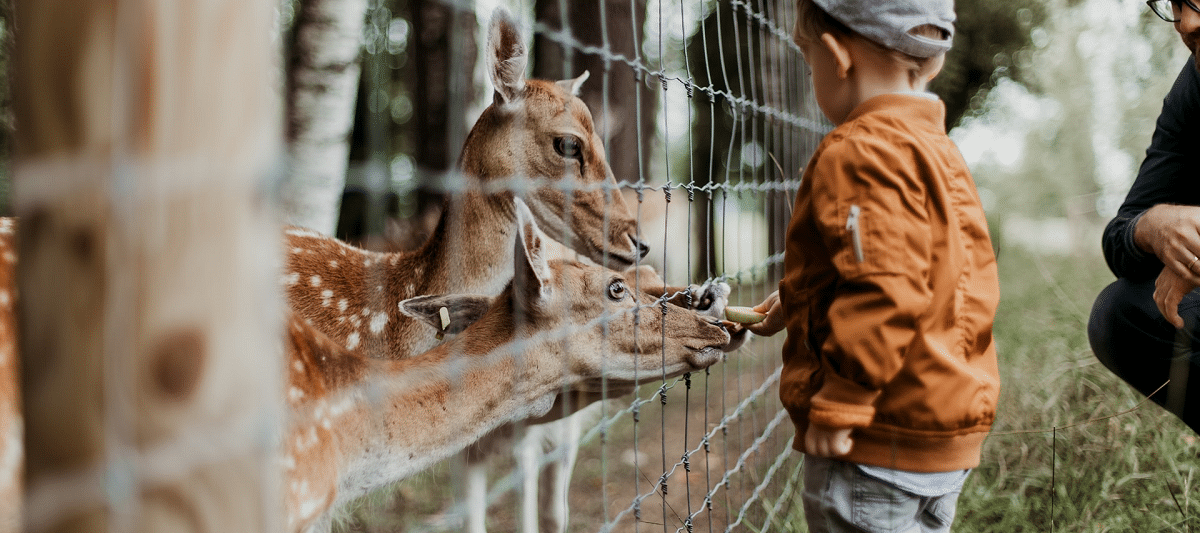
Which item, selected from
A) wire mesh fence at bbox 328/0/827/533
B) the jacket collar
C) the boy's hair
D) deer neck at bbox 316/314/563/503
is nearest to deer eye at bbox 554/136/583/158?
wire mesh fence at bbox 328/0/827/533

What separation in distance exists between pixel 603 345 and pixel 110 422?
75.4 inches

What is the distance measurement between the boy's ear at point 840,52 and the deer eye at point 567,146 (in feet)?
4.84

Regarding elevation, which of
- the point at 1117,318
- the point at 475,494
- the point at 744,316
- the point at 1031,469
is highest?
the point at 744,316

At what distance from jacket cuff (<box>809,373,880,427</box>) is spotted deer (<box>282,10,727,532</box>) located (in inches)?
61.3

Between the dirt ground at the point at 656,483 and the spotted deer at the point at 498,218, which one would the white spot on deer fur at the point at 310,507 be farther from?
the spotted deer at the point at 498,218

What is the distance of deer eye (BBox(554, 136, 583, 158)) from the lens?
332cm

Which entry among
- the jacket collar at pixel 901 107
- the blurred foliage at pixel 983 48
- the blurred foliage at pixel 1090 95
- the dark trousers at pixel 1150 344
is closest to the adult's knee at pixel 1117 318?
the dark trousers at pixel 1150 344

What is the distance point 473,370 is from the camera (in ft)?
8.46

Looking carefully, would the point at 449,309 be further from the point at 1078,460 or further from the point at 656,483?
the point at 1078,460

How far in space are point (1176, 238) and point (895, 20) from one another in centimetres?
123

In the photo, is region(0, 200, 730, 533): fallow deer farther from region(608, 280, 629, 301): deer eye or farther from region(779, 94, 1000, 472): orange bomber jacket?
region(779, 94, 1000, 472): orange bomber jacket

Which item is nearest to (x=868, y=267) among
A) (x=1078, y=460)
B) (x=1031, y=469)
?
(x=1031, y=469)

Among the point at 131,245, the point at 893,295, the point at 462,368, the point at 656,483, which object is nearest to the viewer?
the point at 131,245

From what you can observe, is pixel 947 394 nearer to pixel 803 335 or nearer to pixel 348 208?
pixel 803 335
